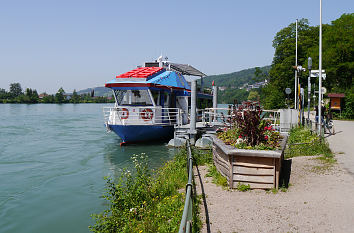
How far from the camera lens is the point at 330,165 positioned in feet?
31.2

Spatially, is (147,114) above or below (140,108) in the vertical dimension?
below

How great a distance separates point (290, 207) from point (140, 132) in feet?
45.5

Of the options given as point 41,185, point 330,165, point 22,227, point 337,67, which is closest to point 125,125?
point 41,185

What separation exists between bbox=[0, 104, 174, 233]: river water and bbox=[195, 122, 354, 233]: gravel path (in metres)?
3.49

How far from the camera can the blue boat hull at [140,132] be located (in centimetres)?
1898

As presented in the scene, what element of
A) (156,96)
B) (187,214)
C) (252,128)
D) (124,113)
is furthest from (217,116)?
(187,214)

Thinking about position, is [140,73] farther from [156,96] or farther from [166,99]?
[166,99]

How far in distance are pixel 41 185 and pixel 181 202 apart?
741 cm

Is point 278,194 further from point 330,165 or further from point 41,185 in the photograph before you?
point 41,185

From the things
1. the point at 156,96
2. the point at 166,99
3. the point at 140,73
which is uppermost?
the point at 140,73

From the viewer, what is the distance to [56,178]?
1270cm

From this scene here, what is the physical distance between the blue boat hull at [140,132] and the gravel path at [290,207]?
35.7 feet

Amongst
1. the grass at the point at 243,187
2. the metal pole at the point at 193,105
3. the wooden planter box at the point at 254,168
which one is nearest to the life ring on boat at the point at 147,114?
the metal pole at the point at 193,105

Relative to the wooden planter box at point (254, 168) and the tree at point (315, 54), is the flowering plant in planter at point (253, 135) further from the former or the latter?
the tree at point (315, 54)
